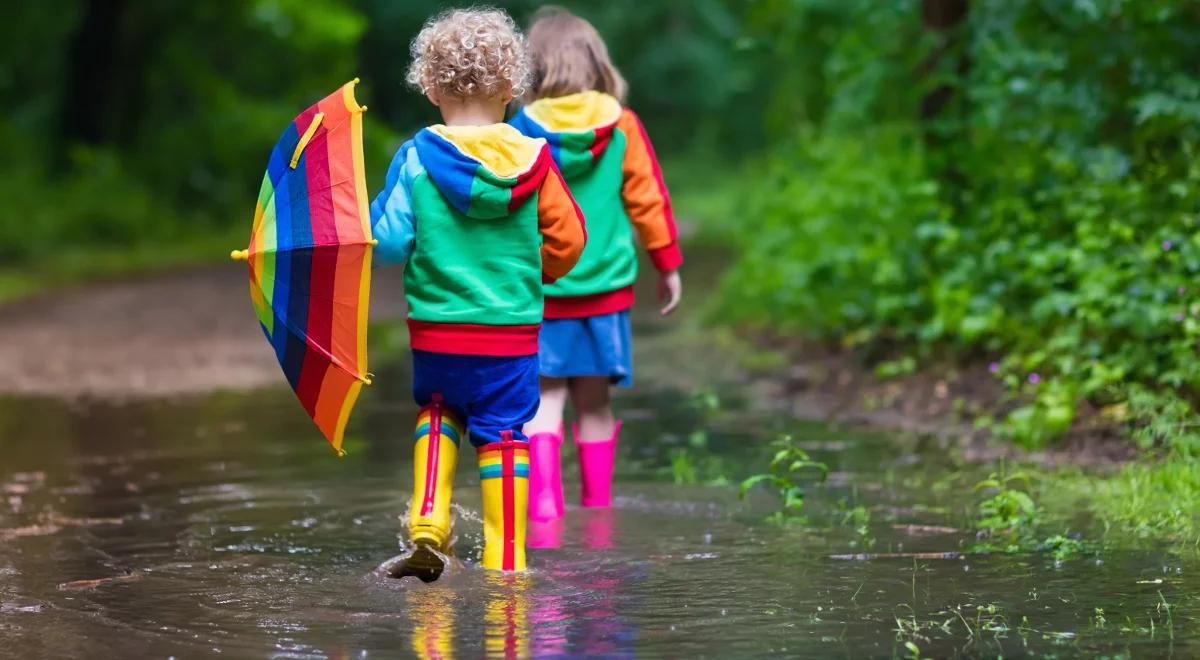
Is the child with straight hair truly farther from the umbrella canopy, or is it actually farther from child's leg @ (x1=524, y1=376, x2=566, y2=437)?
the umbrella canopy

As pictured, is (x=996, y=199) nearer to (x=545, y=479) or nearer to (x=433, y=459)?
(x=545, y=479)

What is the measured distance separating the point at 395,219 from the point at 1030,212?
4.39 meters

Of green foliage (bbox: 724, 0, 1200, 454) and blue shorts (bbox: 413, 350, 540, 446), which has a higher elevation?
green foliage (bbox: 724, 0, 1200, 454)

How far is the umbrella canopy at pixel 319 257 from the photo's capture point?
16.4 feet

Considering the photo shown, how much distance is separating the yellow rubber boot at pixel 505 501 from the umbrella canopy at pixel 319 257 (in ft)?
1.55

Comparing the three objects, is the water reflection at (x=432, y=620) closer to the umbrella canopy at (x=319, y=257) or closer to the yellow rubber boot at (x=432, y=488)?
the yellow rubber boot at (x=432, y=488)

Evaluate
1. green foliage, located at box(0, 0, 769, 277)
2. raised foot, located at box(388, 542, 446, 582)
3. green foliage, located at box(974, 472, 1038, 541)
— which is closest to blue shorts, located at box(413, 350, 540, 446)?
raised foot, located at box(388, 542, 446, 582)

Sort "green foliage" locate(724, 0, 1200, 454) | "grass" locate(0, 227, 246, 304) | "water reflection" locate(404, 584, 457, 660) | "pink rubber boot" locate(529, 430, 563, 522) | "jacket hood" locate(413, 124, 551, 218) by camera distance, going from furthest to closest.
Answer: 1. "grass" locate(0, 227, 246, 304)
2. "green foliage" locate(724, 0, 1200, 454)
3. "pink rubber boot" locate(529, 430, 563, 522)
4. "jacket hood" locate(413, 124, 551, 218)
5. "water reflection" locate(404, 584, 457, 660)

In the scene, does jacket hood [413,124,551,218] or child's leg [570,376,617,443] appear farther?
child's leg [570,376,617,443]

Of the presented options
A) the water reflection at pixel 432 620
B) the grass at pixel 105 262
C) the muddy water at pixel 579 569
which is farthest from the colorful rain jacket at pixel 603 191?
the grass at pixel 105 262

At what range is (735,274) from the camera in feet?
43.3

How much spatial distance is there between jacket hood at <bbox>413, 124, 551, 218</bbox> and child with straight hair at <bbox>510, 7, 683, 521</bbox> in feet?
3.39

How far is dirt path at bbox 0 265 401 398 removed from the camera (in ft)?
36.9

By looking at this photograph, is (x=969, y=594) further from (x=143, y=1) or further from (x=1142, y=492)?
(x=143, y=1)
